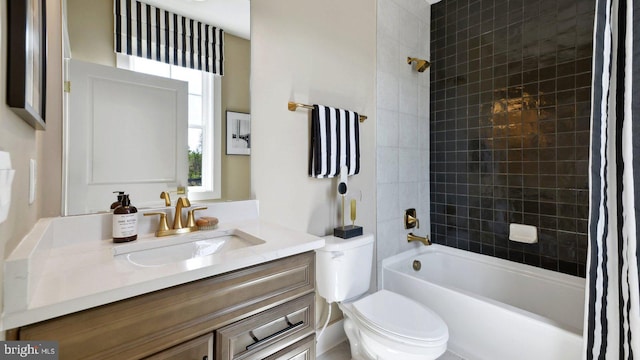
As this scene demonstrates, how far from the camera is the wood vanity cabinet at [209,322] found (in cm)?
61

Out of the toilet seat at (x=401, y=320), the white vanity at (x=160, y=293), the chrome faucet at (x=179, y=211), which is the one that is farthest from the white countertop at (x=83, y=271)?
the toilet seat at (x=401, y=320)

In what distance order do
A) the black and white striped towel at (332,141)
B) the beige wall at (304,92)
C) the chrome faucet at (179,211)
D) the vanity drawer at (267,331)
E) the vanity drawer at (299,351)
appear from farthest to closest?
the black and white striped towel at (332,141)
the beige wall at (304,92)
the chrome faucet at (179,211)
the vanity drawer at (299,351)
the vanity drawer at (267,331)

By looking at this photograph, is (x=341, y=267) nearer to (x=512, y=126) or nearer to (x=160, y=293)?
(x=160, y=293)

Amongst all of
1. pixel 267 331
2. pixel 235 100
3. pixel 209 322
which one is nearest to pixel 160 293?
pixel 209 322

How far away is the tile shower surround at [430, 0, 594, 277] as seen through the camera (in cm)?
186

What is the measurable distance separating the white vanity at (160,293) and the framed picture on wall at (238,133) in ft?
1.39

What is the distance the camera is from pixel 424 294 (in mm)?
1884

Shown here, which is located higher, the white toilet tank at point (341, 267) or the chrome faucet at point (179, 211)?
the chrome faucet at point (179, 211)

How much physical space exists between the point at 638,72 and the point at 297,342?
155cm

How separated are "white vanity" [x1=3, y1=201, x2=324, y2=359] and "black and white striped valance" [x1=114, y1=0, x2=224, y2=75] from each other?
705 mm

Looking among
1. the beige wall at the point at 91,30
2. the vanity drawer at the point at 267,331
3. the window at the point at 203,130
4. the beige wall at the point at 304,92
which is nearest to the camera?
the vanity drawer at the point at 267,331

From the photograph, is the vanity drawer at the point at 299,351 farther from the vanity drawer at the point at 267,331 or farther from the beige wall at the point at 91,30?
the beige wall at the point at 91,30

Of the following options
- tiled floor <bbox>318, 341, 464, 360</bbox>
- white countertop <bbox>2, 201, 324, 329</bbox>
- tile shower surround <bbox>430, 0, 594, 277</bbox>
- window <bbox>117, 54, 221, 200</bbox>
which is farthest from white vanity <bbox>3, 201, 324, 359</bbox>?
tile shower surround <bbox>430, 0, 594, 277</bbox>

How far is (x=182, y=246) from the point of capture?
109 cm
